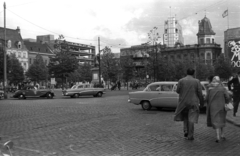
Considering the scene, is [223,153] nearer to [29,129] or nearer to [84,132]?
[84,132]

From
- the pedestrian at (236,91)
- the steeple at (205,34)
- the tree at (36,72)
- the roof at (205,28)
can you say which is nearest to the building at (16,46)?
the tree at (36,72)

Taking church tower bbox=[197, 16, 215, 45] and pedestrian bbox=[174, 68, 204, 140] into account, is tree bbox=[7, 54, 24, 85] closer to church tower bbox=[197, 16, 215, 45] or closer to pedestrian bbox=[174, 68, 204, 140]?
pedestrian bbox=[174, 68, 204, 140]

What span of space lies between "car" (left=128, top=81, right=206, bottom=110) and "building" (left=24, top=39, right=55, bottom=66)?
8390 centimetres

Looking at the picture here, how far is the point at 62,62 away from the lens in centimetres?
4881

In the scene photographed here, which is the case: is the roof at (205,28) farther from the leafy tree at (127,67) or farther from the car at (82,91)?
the car at (82,91)

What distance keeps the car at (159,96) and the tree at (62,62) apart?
34.4 metres

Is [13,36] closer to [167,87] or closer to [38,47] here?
[38,47]

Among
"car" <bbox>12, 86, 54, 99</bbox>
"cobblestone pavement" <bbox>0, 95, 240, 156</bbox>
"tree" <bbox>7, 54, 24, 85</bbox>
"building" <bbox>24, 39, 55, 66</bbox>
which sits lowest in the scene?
"cobblestone pavement" <bbox>0, 95, 240, 156</bbox>

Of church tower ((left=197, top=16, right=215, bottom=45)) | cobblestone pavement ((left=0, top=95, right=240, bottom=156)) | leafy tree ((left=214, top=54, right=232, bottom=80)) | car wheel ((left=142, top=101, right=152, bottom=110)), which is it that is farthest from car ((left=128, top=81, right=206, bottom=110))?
church tower ((left=197, top=16, right=215, bottom=45))

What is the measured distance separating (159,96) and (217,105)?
7.50 m

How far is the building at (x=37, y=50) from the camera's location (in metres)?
97.7

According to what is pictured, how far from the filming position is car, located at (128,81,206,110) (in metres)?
14.5

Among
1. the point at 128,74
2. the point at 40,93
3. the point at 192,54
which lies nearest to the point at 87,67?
the point at 128,74

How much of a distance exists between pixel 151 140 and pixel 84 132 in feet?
7.46
